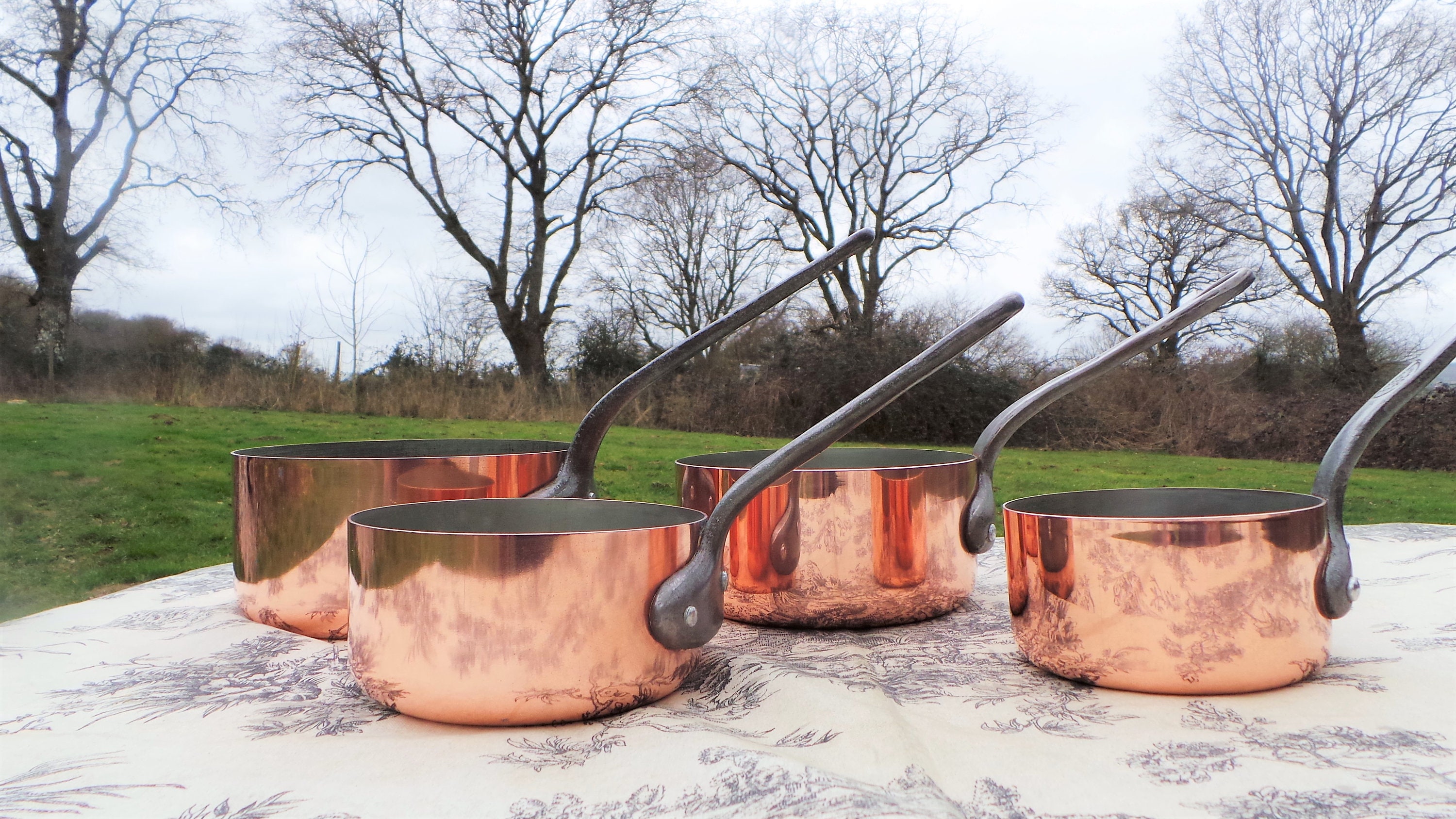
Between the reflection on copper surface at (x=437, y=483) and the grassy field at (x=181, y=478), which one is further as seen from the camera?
the grassy field at (x=181, y=478)

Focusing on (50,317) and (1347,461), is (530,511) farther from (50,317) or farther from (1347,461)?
(50,317)

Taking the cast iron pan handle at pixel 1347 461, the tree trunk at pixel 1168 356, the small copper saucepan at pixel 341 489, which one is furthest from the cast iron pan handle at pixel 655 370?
the tree trunk at pixel 1168 356

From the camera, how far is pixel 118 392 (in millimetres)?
1957

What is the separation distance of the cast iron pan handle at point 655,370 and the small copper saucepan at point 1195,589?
229mm

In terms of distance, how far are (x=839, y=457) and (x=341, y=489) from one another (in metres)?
0.51

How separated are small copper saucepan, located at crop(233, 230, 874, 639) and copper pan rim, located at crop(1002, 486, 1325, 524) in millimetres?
226

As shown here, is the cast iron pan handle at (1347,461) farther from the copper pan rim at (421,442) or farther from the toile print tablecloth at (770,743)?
the copper pan rim at (421,442)

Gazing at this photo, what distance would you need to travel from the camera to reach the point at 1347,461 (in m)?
0.58

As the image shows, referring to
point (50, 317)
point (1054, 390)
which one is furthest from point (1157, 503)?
point (50, 317)

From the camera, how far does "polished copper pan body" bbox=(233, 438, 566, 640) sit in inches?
26.5

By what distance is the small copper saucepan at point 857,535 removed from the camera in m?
0.66

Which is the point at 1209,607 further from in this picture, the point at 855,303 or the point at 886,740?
the point at 855,303

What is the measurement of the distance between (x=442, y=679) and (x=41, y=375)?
1.34 metres

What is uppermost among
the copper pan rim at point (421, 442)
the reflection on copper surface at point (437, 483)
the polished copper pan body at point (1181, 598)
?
the copper pan rim at point (421, 442)
